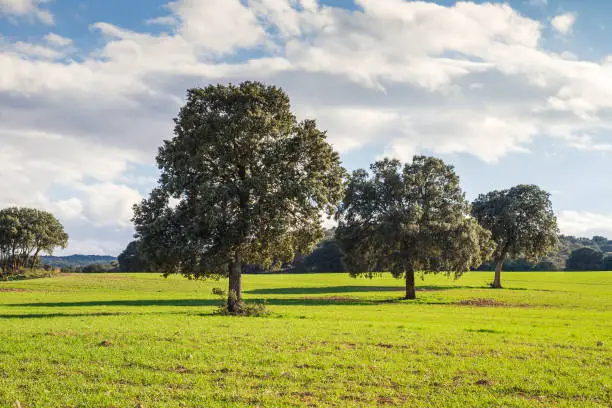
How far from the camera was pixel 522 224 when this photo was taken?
82.7 meters

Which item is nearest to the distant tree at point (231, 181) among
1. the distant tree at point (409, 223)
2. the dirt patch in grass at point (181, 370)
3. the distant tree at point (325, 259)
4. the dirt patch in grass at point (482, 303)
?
the distant tree at point (409, 223)

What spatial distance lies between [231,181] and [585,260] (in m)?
170

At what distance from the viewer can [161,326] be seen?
25.1 meters

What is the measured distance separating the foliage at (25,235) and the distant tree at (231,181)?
313 feet

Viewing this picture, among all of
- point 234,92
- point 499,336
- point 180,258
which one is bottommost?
point 499,336

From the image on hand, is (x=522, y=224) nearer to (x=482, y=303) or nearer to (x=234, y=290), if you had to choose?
(x=482, y=303)

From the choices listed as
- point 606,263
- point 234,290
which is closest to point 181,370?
point 234,290

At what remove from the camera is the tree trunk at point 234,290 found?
36531 millimetres

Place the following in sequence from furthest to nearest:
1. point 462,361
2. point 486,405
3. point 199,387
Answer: point 462,361 → point 199,387 → point 486,405

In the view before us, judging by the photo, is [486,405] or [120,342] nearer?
[486,405]

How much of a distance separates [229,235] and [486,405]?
26.6 meters

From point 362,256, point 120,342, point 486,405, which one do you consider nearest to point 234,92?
point 120,342

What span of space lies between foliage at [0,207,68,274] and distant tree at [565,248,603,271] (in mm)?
163138

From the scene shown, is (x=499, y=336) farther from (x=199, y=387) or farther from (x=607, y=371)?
(x=199, y=387)
